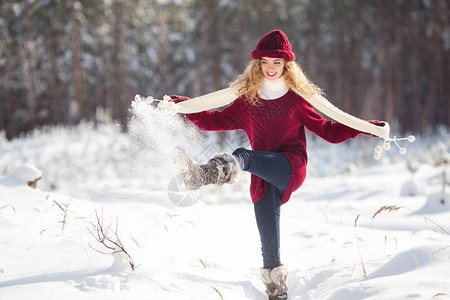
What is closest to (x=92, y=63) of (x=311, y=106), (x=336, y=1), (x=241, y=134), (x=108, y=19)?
(x=108, y=19)

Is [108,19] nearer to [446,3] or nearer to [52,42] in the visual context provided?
[52,42]

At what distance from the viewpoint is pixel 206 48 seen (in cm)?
1648

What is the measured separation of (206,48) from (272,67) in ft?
47.5

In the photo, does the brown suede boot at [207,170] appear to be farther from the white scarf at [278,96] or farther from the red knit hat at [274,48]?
the red knit hat at [274,48]

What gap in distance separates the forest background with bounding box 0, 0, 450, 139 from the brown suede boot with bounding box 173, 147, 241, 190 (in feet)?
31.8

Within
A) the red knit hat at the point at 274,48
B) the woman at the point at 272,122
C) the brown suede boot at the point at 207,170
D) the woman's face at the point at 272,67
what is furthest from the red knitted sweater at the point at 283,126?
the brown suede boot at the point at 207,170

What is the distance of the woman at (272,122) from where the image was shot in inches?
97.0

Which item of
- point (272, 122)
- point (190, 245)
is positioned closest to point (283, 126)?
point (272, 122)

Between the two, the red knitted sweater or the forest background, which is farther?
Result: the forest background

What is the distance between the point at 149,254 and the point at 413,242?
2101 millimetres


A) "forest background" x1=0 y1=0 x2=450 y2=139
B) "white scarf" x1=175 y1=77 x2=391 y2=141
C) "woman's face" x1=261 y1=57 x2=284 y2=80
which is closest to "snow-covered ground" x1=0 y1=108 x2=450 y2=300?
"white scarf" x1=175 y1=77 x2=391 y2=141

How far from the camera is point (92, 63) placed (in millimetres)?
23000

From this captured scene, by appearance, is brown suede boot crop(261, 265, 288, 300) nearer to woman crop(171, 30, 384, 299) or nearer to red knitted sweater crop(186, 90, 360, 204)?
woman crop(171, 30, 384, 299)

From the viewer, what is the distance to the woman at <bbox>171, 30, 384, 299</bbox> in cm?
246
